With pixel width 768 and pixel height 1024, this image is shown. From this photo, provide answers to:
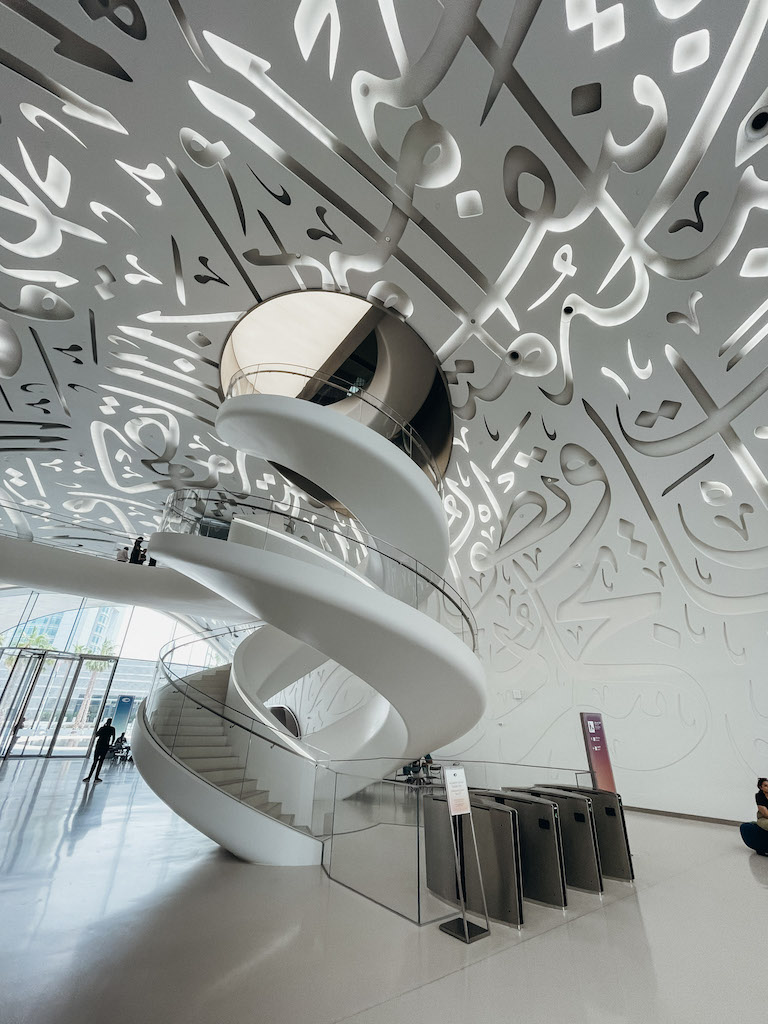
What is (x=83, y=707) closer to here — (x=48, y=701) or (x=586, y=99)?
(x=48, y=701)

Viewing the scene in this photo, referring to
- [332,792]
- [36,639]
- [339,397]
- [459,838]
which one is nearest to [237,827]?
[332,792]

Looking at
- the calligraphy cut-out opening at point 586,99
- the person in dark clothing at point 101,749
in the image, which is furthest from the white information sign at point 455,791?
the person in dark clothing at point 101,749

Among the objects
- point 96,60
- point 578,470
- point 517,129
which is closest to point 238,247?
point 96,60

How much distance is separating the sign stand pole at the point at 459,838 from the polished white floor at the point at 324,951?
0.30ft

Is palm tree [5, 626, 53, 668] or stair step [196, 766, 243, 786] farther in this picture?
palm tree [5, 626, 53, 668]

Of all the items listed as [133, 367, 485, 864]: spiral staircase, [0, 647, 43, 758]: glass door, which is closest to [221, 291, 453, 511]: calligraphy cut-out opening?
[133, 367, 485, 864]: spiral staircase

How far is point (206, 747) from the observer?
6539 millimetres

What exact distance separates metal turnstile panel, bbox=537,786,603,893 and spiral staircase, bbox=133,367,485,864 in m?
1.39

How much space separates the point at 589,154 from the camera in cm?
468

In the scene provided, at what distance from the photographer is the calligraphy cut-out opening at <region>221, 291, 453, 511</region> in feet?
24.3

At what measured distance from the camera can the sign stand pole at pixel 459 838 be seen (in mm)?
3113

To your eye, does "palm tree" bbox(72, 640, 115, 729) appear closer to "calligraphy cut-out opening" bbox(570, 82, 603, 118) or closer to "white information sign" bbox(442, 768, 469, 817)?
"white information sign" bbox(442, 768, 469, 817)

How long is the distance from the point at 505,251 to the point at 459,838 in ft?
19.6

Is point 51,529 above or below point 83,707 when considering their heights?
above
